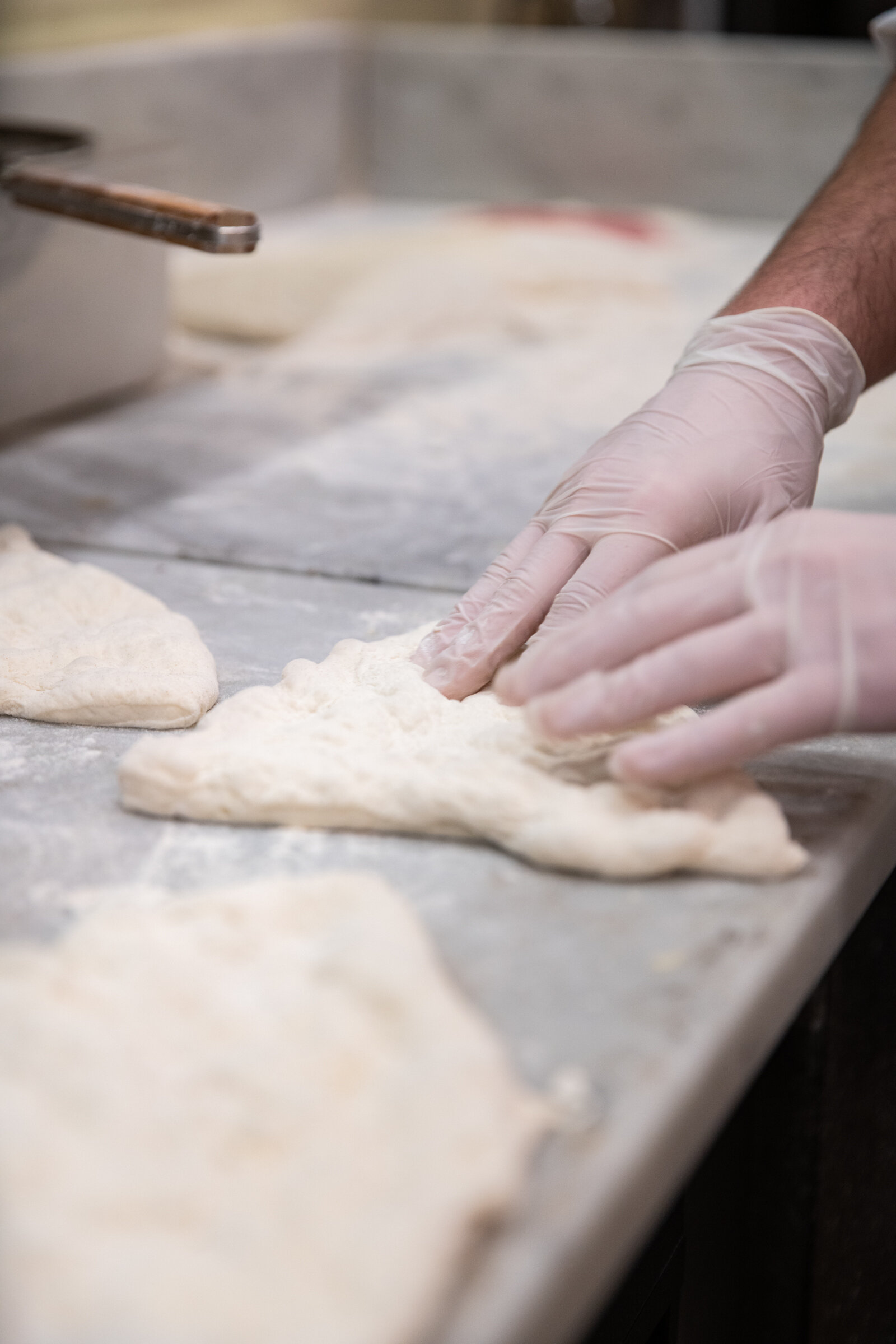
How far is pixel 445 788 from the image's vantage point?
0.94 m

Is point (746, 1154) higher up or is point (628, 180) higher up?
point (628, 180)

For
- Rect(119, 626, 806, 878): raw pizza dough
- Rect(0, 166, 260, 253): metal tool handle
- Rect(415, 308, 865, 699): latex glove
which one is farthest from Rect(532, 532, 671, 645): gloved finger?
Rect(0, 166, 260, 253): metal tool handle

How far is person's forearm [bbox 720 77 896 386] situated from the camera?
1464mm

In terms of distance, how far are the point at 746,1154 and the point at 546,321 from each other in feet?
6.06

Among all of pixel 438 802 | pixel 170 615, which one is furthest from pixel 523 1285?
pixel 170 615

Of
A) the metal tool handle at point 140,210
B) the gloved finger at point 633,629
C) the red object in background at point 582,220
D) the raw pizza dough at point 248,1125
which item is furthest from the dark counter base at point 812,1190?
the red object in background at point 582,220

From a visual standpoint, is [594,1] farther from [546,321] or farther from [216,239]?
[216,239]

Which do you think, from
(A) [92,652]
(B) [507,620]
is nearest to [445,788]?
(B) [507,620]

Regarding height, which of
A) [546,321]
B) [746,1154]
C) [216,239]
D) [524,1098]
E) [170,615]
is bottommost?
[746,1154]

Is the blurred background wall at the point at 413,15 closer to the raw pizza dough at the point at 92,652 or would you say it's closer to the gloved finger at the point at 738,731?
the raw pizza dough at the point at 92,652

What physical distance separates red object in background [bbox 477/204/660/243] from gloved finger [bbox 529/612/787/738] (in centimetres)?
229

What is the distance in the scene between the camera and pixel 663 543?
1.21 meters

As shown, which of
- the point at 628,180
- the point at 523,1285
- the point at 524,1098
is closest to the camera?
the point at 523,1285

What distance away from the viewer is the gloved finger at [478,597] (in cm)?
117
